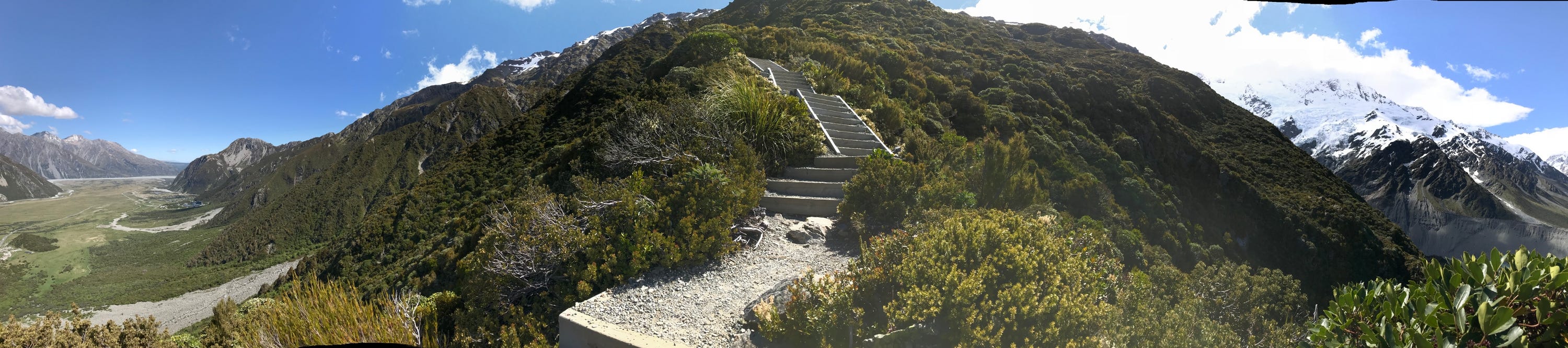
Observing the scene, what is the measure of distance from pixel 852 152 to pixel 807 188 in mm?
1535

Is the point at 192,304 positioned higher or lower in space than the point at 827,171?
lower

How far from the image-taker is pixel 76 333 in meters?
3.49

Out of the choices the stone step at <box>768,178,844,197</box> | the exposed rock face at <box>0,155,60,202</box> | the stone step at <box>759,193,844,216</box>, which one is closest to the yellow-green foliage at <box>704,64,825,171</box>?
the stone step at <box>768,178,844,197</box>

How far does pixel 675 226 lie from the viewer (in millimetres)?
4879

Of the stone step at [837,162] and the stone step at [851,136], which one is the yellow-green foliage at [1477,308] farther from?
the stone step at [851,136]

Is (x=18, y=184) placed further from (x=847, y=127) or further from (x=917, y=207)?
(x=917, y=207)

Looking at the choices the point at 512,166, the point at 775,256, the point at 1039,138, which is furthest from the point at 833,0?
the point at 775,256

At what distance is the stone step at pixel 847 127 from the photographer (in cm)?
896

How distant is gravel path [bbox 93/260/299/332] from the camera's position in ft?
161

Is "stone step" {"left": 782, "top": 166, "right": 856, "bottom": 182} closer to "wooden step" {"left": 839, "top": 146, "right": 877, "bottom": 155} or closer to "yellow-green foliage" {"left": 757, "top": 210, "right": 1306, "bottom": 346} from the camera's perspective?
"wooden step" {"left": 839, "top": 146, "right": 877, "bottom": 155}

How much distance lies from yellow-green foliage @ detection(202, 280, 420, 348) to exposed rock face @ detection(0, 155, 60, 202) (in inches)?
8428

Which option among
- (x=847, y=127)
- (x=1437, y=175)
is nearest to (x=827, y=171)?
(x=847, y=127)

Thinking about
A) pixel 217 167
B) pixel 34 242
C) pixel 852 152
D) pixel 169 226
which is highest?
pixel 217 167

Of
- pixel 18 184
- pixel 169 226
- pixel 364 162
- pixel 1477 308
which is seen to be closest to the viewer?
pixel 1477 308
